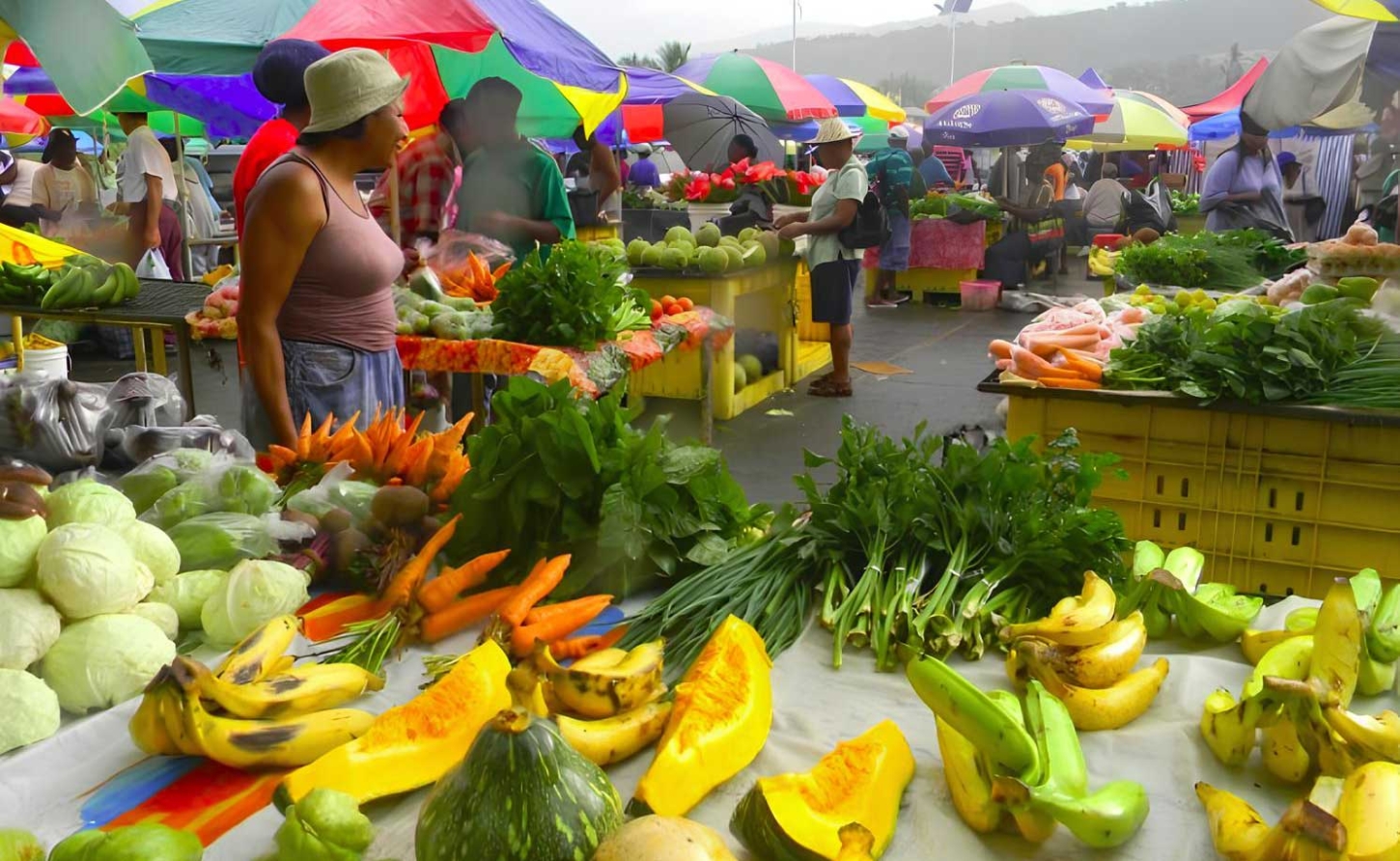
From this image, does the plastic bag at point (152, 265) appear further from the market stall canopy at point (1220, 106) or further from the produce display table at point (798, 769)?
the market stall canopy at point (1220, 106)

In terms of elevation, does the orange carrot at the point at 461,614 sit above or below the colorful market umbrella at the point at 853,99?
below

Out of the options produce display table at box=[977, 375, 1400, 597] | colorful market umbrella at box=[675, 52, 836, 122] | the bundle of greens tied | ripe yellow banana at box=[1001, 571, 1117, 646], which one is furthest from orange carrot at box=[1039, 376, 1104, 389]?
colorful market umbrella at box=[675, 52, 836, 122]

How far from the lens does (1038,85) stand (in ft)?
48.1

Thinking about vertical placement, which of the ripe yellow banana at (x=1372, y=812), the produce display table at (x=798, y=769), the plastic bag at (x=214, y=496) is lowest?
the produce display table at (x=798, y=769)

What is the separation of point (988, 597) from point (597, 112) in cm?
657

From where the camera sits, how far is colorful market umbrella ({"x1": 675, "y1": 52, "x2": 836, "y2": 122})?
13.1 meters

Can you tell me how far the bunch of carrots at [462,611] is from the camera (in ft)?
Answer: 6.35

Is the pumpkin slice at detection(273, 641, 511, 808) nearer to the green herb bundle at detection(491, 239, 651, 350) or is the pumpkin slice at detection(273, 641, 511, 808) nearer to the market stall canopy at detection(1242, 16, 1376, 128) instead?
the green herb bundle at detection(491, 239, 651, 350)

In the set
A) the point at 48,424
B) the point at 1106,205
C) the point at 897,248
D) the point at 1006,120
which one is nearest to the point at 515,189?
the point at 48,424

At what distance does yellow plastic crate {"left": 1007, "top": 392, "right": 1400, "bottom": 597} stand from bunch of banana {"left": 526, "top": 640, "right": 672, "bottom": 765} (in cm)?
224

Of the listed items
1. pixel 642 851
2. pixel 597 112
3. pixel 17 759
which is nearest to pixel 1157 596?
pixel 642 851

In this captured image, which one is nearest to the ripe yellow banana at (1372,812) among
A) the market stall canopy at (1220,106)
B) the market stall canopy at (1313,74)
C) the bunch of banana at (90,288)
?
the market stall canopy at (1313,74)

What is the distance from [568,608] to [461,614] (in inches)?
8.7

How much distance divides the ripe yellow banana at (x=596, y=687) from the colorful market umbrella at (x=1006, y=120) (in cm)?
1318
